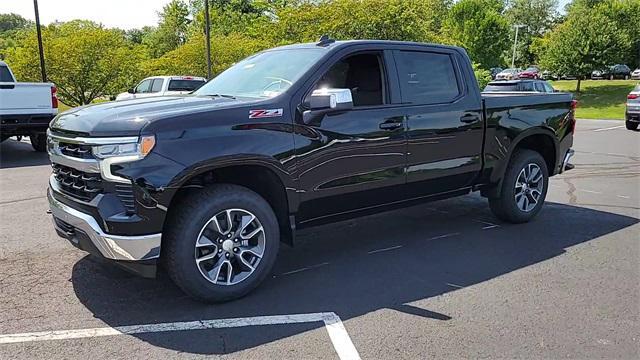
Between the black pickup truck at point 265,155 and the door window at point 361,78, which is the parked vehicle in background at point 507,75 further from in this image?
the door window at point 361,78

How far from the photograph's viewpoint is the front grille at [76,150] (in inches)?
140

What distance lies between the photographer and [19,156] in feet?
38.4

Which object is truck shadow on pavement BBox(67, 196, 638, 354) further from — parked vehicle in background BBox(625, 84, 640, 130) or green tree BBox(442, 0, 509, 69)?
green tree BBox(442, 0, 509, 69)

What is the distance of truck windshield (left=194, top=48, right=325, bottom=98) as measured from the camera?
14.1ft

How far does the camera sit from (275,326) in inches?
139

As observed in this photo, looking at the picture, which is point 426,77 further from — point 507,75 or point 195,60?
point 507,75

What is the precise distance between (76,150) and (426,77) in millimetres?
3158

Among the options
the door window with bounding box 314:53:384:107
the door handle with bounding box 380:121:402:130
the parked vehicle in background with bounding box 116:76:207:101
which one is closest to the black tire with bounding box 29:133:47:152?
the parked vehicle in background with bounding box 116:76:207:101

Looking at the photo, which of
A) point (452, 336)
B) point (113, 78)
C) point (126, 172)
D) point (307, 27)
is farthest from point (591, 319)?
point (307, 27)

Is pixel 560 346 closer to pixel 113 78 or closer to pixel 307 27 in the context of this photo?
pixel 113 78

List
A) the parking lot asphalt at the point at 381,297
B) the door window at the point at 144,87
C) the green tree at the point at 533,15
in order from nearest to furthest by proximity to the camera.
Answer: the parking lot asphalt at the point at 381,297 < the door window at the point at 144,87 < the green tree at the point at 533,15

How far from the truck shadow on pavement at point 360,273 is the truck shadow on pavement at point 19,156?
7239 millimetres

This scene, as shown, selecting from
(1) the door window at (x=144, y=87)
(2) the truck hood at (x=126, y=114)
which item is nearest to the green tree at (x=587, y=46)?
(1) the door window at (x=144, y=87)

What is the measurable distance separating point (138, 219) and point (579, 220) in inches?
201
